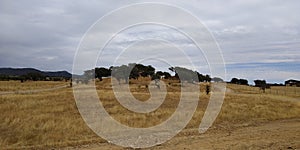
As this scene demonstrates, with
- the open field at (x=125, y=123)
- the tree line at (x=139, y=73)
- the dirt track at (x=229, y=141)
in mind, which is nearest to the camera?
the dirt track at (x=229, y=141)

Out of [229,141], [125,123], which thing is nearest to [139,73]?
[125,123]

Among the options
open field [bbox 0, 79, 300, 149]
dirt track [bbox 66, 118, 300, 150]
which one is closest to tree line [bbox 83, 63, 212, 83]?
open field [bbox 0, 79, 300, 149]

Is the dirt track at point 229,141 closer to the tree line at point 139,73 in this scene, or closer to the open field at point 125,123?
the open field at point 125,123

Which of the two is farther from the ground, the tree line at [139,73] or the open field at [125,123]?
the tree line at [139,73]

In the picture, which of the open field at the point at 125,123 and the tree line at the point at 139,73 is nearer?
the open field at the point at 125,123

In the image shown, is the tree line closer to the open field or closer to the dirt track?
the open field

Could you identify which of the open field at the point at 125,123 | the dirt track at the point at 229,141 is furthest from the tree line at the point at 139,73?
the dirt track at the point at 229,141

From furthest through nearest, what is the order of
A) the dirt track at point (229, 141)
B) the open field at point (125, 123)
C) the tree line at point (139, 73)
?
the tree line at point (139, 73)
the open field at point (125, 123)
the dirt track at point (229, 141)

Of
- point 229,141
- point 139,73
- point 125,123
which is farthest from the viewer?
point 139,73

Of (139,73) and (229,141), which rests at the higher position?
→ (139,73)

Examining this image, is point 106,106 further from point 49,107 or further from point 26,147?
point 26,147

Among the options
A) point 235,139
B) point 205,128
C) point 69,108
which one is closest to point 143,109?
point 69,108

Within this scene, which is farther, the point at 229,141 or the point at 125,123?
the point at 125,123

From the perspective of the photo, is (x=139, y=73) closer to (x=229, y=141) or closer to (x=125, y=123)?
(x=125, y=123)
